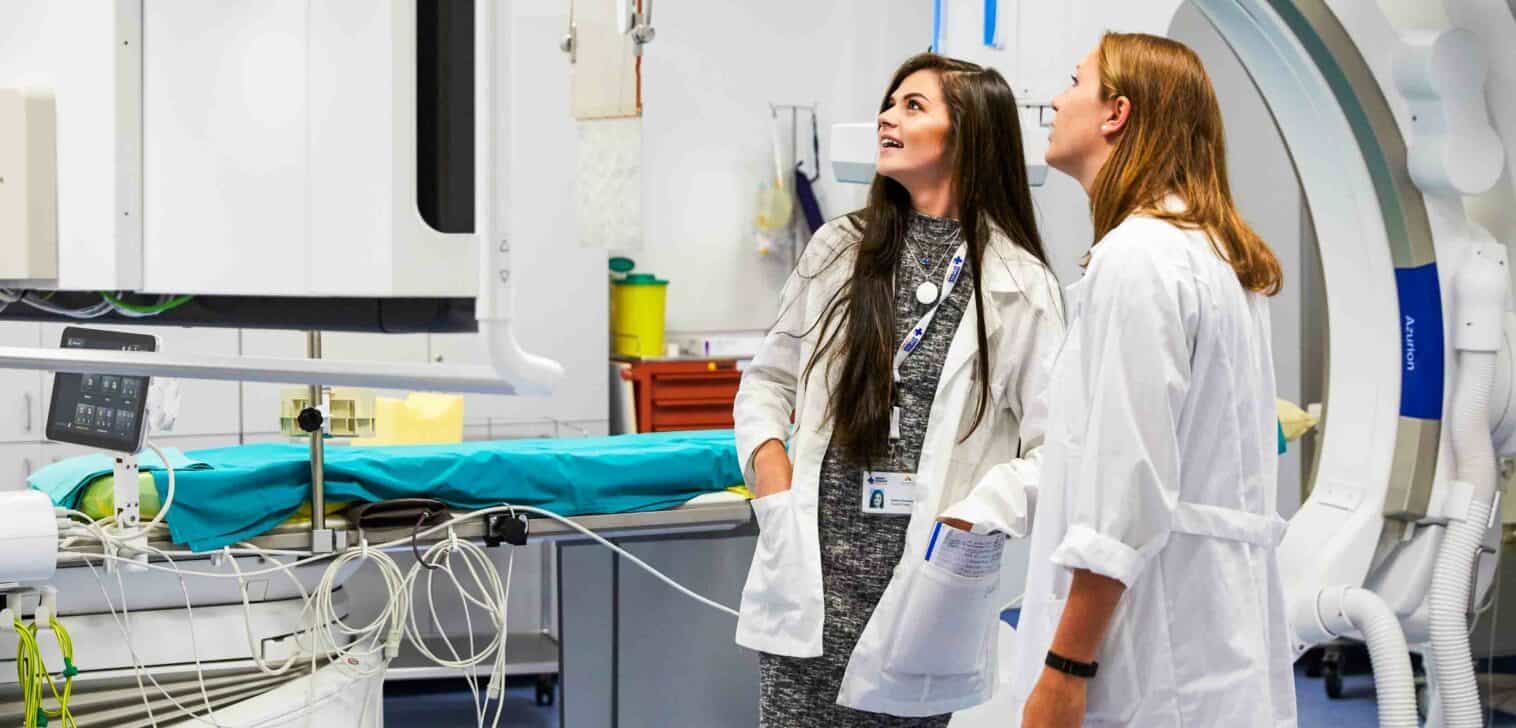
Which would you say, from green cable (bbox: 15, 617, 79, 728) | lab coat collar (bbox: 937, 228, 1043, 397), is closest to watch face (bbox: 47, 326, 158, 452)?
green cable (bbox: 15, 617, 79, 728)

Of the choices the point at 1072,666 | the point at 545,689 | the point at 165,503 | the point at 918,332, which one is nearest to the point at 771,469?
the point at 918,332

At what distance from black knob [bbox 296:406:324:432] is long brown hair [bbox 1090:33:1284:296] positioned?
52.6 inches

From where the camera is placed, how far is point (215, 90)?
5.06 ft

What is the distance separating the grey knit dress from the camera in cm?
209

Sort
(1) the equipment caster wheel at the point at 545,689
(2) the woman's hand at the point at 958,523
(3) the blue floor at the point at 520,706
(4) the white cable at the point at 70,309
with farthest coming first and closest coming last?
(1) the equipment caster wheel at the point at 545,689 → (3) the blue floor at the point at 520,706 → (2) the woman's hand at the point at 958,523 → (4) the white cable at the point at 70,309

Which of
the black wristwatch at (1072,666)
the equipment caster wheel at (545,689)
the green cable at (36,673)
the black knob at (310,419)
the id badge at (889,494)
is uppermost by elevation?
the black knob at (310,419)

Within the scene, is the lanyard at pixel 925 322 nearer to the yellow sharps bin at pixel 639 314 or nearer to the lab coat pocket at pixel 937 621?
the lab coat pocket at pixel 937 621

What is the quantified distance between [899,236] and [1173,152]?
508 mm

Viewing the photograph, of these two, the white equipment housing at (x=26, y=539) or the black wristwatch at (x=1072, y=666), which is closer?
the black wristwatch at (x=1072, y=666)

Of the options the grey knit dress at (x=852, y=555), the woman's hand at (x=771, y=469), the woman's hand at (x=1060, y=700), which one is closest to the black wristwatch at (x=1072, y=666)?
the woman's hand at (x=1060, y=700)

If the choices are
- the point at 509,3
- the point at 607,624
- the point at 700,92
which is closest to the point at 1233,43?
the point at 607,624

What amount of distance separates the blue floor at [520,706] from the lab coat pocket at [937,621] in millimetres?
2409

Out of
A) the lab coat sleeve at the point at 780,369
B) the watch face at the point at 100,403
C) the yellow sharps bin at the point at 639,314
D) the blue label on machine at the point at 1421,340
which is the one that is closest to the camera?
the lab coat sleeve at the point at 780,369

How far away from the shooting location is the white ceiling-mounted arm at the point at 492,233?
136 centimetres
